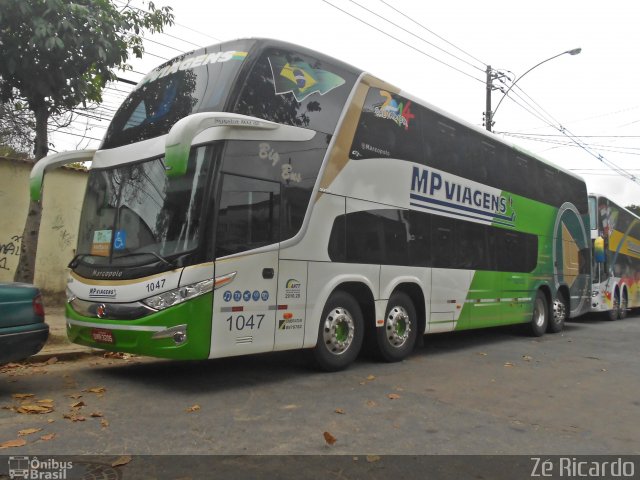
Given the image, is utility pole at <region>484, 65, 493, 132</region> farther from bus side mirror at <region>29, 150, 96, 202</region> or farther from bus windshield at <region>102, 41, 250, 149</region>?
bus side mirror at <region>29, 150, 96, 202</region>

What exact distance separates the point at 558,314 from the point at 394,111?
27.0 ft

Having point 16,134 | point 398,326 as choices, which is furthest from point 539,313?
point 16,134

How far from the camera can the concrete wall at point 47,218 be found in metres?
11.0

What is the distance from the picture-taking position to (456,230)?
9.55 meters

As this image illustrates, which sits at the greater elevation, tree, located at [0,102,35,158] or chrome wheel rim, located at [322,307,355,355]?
tree, located at [0,102,35,158]

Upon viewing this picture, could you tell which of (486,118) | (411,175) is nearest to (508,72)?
(486,118)

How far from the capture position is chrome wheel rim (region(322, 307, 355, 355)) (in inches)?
277

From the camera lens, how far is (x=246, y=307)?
5.96 meters

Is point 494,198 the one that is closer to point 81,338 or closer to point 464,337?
point 464,337

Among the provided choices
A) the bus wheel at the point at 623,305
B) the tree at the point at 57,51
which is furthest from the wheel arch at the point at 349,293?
the bus wheel at the point at 623,305

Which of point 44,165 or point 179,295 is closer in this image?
point 179,295

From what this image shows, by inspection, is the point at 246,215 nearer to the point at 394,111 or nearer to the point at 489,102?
the point at 394,111
